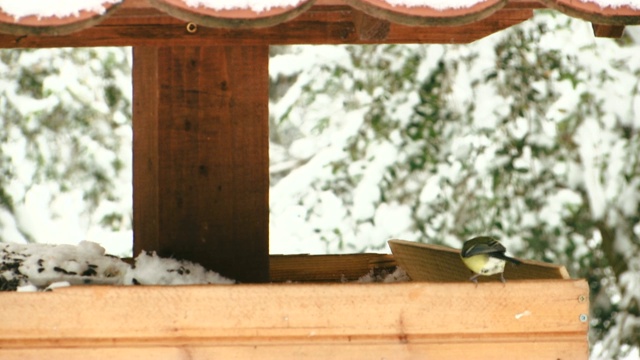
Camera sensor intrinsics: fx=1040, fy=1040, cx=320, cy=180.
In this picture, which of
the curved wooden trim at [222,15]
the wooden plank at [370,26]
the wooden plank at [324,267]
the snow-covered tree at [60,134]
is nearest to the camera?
the curved wooden trim at [222,15]

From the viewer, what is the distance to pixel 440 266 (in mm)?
2346

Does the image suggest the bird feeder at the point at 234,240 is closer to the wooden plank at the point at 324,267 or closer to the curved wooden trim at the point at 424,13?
the curved wooden trim at the point at 424,13

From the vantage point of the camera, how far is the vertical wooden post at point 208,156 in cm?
210

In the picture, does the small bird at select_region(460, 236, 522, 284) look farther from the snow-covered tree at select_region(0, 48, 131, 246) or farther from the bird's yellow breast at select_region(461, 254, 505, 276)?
the snow-covered tree at select_region(0, 48, 131, 246)

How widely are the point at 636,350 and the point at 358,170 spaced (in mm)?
1692

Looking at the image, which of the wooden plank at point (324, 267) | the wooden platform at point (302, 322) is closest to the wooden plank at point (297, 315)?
the wooden platform at point (302, 322)

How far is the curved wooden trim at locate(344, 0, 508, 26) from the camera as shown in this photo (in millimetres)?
1369

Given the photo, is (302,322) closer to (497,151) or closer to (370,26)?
(370,26)

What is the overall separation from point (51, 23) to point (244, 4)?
0.25 m

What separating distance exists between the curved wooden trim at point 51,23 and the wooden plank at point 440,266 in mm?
1011

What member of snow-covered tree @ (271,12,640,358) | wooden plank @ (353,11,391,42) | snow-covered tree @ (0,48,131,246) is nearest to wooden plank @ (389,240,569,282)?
wooden plank @ (353,11,391,42)

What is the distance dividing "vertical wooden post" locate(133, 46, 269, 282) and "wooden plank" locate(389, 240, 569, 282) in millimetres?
408

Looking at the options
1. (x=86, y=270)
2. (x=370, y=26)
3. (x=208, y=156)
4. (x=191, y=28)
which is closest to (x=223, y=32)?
(x=191, y=28)

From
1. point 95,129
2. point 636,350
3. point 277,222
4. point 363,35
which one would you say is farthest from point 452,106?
point 363,35
